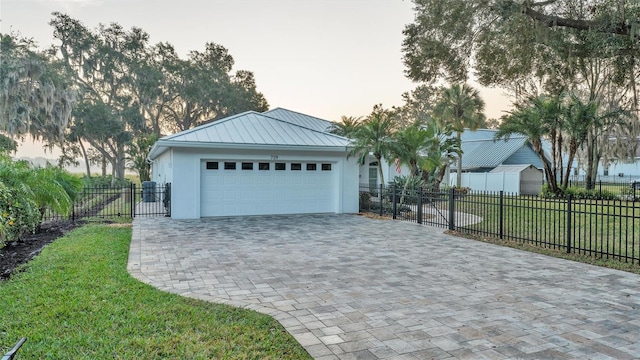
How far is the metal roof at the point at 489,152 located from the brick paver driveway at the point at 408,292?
74.9 ft

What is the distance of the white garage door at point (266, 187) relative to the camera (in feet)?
43.2

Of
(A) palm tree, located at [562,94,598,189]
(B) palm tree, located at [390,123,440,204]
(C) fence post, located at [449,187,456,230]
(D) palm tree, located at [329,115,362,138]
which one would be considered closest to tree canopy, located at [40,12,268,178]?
(D) palm tree, located at [329,115,362,138]

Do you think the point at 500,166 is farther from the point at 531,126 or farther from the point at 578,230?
the point at 578,230

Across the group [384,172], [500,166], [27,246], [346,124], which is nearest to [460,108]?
[500,166]

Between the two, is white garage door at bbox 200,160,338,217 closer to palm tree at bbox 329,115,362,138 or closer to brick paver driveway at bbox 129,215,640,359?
brick paver driveway at bbox 129,215,640,359

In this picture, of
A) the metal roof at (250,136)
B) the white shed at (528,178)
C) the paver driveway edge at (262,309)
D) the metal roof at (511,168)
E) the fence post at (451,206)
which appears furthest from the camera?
the metal roof at (511,168)

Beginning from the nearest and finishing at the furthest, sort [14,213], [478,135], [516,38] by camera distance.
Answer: [14,213]
[516,38]
[478,135]

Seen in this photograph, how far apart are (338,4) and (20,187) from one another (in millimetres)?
10773

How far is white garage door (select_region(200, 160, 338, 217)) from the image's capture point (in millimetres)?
13180

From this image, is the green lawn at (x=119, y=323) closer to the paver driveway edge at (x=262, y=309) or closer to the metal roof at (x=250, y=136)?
the paver driveway edge at (x=262, y=309)

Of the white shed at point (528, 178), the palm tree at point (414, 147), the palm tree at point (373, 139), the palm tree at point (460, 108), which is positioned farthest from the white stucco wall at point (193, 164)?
the white shed at point (528, 178)

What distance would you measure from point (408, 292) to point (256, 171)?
9.12 m

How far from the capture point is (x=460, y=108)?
26.2 metres

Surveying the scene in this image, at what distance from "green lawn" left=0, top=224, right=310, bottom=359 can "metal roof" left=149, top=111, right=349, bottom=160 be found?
6.94 meters
